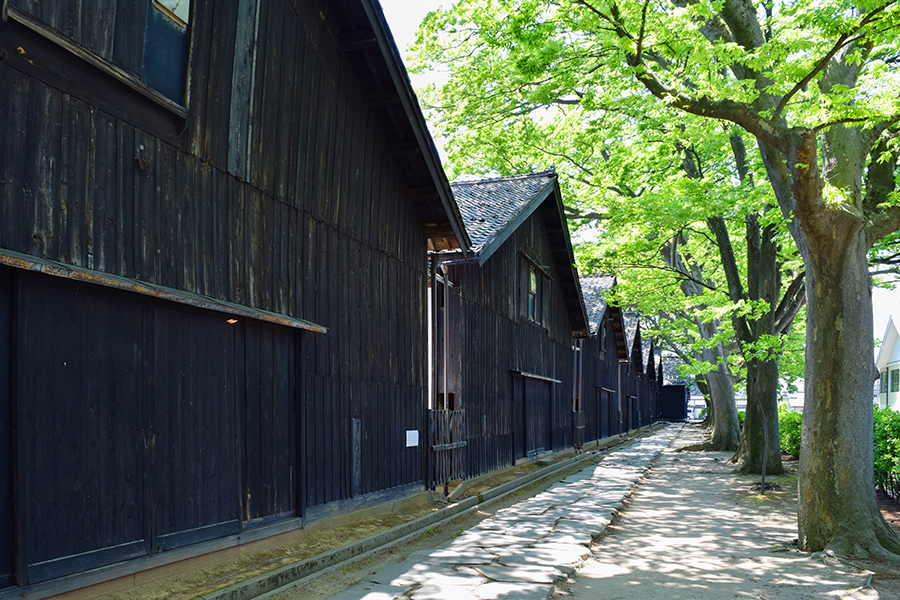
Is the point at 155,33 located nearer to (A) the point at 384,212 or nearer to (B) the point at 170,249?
(B) the point at 170,249

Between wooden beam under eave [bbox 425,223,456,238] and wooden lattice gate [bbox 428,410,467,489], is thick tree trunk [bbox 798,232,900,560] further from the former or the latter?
wooden lattice gate [bbox 428,410,467,489]

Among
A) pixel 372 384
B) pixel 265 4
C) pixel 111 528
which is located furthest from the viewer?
pixel 372 384

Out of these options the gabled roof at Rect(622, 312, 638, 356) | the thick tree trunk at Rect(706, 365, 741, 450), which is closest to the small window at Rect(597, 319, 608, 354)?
the thick tree trunk at Rect(706, 365, 741, 450)

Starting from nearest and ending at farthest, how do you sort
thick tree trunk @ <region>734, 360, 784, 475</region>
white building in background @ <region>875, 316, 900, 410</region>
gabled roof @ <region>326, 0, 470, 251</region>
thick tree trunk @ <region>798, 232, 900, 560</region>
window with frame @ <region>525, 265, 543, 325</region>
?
1. thick tree trunk @ <region>798, 232, 900, 560</region>
2. gabled roof @ <region>326, 0, 470, 251</region>
3. thick tree trunk @ <region>734, 360, 784, 475</region>
4. window with frame @ <region>525, 265, 543, 325</region>
5. white building in background @ <region>875, 316, 900, 410</region>

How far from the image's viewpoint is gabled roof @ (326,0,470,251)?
980cm

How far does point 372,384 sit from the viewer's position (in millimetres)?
10562

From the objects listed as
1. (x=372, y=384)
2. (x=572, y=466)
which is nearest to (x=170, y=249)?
(x=372, y=384)

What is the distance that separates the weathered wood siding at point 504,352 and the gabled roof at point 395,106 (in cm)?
259

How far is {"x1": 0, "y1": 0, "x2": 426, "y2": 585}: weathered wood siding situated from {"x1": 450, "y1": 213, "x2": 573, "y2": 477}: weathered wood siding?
179 inches

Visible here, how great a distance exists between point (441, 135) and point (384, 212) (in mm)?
11174

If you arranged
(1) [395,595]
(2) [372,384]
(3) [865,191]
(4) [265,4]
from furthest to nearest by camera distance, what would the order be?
1. (2) [372,384]
2. (3) [865,191]
3. (4) [265,4]
4. (1) [395,595]

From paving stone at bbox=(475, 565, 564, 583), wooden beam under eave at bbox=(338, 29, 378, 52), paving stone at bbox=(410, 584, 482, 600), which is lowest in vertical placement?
paving stone at bbox=(475, 565, 564, 583)

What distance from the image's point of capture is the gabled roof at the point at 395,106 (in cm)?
980

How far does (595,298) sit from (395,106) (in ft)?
80.7
